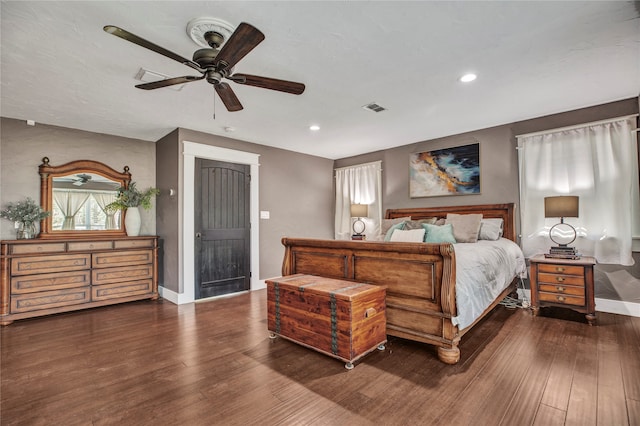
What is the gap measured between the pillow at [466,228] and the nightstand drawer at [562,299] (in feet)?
3.06

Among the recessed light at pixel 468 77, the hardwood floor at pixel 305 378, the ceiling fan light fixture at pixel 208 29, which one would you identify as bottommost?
the hardwood floor at pixel 305 378

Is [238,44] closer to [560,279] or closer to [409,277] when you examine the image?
[409,277]

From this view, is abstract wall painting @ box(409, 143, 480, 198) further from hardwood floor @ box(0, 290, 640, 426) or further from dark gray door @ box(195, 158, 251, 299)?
dark gray door @ box(195, 158, 251, 299)

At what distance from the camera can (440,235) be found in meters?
3.99

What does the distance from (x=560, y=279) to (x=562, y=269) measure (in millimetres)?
112

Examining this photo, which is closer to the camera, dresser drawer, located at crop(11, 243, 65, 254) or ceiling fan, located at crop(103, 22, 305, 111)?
ceiling fan, located at crop(103, 22, 305, 111)

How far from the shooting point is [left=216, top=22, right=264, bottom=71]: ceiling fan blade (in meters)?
1.63

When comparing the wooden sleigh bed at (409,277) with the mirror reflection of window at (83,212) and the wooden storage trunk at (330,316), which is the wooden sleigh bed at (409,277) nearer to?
the wooden storage trunk at (330,316)

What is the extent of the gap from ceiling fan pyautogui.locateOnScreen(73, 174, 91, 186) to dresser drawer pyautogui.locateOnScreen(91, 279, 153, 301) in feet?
5.02

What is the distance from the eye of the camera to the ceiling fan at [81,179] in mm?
4305

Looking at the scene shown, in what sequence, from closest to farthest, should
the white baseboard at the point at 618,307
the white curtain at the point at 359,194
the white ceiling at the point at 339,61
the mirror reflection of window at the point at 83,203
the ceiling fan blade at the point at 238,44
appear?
the ceiling fan blade at the point at 238,44 < the white ceiling at the point at 339,61 < the white baseboard at the point at 618,307 < the mirror reflection of window at the point at 83,203 < the white curtain at the point at 359,194

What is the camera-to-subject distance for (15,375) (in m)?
2.21

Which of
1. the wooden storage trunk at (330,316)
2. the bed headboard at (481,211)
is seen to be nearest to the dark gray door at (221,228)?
the wooden storage trunk at (330,316)

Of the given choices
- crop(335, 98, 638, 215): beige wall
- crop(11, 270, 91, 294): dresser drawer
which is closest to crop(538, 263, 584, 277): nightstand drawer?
crop(335, 98, 638, 215): beige wall
